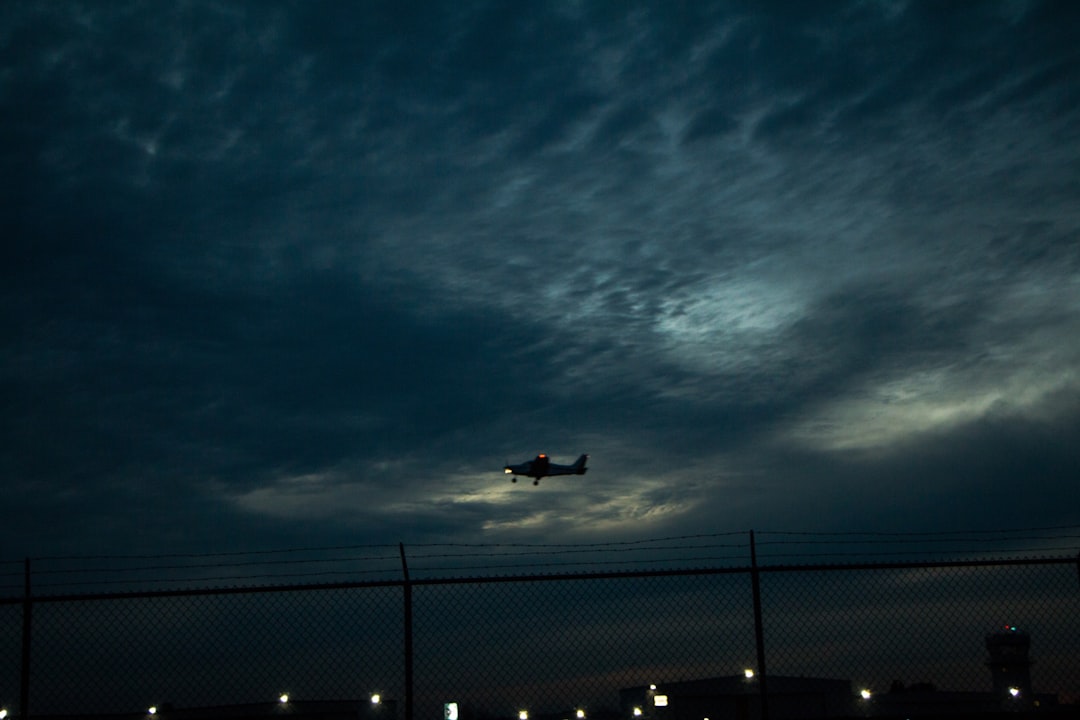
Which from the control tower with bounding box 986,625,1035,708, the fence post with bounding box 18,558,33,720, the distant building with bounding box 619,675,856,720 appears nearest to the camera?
the fence post with bounding box 18,558,33,720

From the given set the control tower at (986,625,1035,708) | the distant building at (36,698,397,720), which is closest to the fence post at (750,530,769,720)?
the control tower at (986,625,1035,708)

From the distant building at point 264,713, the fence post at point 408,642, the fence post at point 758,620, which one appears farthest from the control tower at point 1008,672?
the distant building at point 264,713

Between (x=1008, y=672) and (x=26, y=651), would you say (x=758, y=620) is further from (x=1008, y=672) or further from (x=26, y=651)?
(x=1008, y=672)

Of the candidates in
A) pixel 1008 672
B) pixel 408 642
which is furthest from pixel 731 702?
pixel 408 642

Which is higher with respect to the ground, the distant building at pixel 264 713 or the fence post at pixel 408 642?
the fence post at pixel 408 642

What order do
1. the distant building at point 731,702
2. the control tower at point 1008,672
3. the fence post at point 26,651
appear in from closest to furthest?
the fence post at point 26,651 → the control tower at point 1008,672 → the distant building at point 731,702

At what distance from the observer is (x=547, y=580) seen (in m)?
8.74

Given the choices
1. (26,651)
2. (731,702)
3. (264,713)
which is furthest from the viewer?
(731,702)

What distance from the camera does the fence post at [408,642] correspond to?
26.8ft

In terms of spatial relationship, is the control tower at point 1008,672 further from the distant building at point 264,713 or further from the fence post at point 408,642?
the distant building at point 264,713

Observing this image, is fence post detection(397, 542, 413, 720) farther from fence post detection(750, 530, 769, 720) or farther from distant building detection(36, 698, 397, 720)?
fence post detection(750, 530, 769, 720)

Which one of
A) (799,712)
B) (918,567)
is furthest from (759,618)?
(799,712)

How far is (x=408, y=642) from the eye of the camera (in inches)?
329

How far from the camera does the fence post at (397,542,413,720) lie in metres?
8.17
